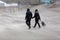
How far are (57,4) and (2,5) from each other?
8862 millimetres

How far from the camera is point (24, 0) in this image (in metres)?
40.0

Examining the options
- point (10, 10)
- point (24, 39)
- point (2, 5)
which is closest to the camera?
point (24, 39)

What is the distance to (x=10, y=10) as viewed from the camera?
108 feet

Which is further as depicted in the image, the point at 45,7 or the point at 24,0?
the point at 24,0

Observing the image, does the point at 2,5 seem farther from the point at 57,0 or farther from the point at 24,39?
the point at 24,39

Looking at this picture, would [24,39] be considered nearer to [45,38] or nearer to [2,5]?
[45,38]

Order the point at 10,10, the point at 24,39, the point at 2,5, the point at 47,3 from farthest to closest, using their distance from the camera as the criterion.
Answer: the point at 47,3, the point at 2,5, the point at 10,10, the point at 24,39

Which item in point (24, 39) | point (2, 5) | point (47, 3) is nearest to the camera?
point (24, 39)

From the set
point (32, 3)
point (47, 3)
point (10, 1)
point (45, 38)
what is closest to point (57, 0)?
point (47, 3)

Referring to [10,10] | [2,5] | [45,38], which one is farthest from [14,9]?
[45,38]

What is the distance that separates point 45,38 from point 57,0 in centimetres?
2723

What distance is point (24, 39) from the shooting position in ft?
41.5

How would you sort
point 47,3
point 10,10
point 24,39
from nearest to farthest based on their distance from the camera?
point 24,39
point 10,10
point 47,3

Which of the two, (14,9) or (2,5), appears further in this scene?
(2,5)
